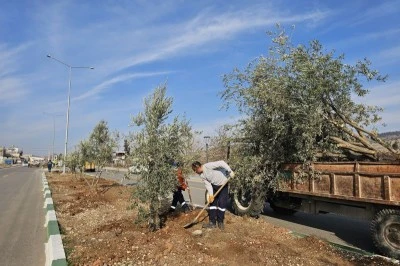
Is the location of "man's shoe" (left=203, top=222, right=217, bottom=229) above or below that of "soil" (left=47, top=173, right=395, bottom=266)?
above

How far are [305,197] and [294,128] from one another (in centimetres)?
157

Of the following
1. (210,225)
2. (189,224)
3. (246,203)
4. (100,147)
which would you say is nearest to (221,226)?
(210,225)

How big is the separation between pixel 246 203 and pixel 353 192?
3570 millimetres

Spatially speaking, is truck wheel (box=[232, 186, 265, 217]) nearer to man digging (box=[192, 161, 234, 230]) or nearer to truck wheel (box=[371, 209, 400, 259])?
man digging (box=[192, 161, 234, 230])

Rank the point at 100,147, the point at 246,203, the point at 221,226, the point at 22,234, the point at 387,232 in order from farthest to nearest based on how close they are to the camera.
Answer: the point at 100,147 < the point at 246,203 < the point at 22,234 < the point at 221,226 < the point at 387,232

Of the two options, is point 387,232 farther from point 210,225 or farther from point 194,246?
point 194,246

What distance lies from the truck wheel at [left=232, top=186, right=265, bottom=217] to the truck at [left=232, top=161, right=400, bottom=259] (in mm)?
556

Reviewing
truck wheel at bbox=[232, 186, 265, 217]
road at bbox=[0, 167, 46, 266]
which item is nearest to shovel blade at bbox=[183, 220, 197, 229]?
truck wheel at bbox=[232, 186, 265, 217]

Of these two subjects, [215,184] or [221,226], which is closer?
[221,226]

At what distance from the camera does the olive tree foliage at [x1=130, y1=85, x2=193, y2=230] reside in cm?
768

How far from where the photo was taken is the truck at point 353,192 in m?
6.86

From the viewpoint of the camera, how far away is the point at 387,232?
6910mm

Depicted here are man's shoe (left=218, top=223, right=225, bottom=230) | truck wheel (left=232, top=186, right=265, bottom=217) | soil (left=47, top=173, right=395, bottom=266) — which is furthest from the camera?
truck wheel (left=232, top=186, right=265, bottom=217)

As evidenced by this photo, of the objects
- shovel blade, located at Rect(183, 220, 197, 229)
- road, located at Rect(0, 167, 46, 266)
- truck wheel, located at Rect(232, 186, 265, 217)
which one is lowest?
road, located at Rect(0, 167, 46, 266)
